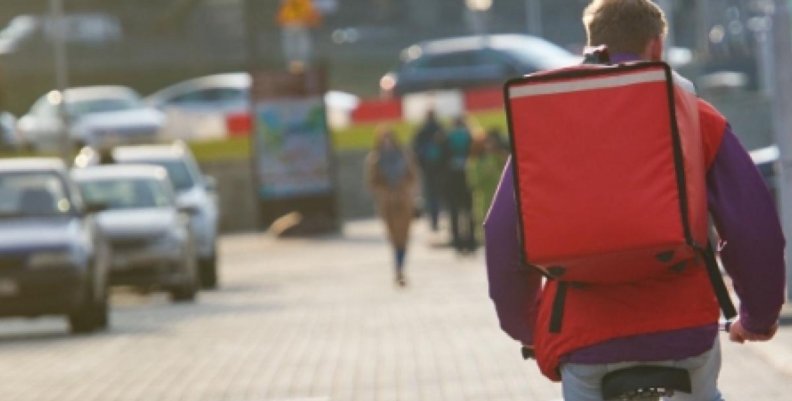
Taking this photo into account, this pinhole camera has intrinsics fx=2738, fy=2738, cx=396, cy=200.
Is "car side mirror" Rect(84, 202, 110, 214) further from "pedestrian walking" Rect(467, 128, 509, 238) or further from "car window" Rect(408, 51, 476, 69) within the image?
"car window" Rect(408, 51, 476, 69)

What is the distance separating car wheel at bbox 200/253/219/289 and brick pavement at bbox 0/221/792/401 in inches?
24.0

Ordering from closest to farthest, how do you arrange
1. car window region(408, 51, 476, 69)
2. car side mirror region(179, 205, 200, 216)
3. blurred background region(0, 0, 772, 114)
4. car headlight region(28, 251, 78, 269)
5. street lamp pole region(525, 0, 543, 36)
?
car headlight region(28, 251, 78, 269), car side mirror region(179, 205, 200, 216), street lamp pole region(525, 0, 543, 36), car window region(408, 51, 476, 69), blurred background region(0, 0, 772, 114)

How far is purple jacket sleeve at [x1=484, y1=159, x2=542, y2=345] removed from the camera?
596 cm

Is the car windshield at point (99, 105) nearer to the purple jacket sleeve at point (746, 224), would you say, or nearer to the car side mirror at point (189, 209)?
the car side mirror at point (189, 209)

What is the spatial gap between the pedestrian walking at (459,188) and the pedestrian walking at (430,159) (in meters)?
1.17

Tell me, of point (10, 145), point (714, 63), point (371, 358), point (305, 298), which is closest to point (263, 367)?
point (371, 358)

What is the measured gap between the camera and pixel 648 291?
5824 mm

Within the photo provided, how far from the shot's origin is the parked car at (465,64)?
53.5 metres

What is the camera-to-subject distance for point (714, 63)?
48.8 meters

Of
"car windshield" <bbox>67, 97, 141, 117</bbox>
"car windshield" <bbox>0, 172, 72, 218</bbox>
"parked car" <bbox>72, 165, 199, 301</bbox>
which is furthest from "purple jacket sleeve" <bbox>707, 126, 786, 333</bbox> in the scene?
"car windshield" <bbox>67, 97, 141, 117</bbox>

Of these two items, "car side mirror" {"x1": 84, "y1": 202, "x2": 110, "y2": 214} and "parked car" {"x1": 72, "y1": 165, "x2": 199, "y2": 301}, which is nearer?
"car side mirror" {"x1": 84, "y1": 202, "x2": 110, "y2": 214}

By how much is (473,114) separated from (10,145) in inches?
405

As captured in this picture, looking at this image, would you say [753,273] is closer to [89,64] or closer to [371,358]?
[371,358]

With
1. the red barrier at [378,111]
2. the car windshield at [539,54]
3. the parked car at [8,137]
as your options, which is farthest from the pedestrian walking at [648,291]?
the parked car at [8,137]
